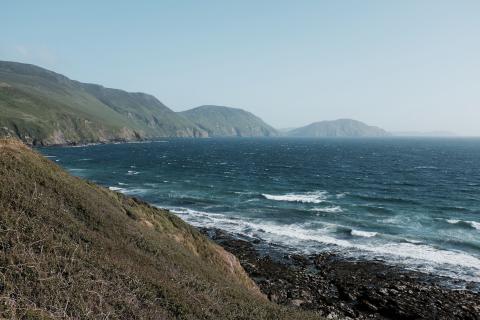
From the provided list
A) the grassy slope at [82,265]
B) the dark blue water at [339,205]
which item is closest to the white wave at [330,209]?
the dark blue water at [339,205]

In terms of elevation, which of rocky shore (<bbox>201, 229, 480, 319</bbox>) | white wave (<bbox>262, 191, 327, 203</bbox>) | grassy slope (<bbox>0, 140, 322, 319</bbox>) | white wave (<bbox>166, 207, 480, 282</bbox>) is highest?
grassy slope (<bbox>0, 140, 322, 319</bbox>)

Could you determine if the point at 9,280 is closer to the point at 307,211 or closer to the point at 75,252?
the point at 75,252

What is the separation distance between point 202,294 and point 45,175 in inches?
516

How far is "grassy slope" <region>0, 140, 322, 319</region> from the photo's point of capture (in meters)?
13.3

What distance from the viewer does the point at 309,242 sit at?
1864 inches

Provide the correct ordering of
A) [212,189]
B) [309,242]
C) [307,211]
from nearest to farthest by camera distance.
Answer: [309,242]
[307,211]
[212,189]

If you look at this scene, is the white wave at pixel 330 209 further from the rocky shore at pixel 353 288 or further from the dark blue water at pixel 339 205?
the rocky shore at pixel 353 288

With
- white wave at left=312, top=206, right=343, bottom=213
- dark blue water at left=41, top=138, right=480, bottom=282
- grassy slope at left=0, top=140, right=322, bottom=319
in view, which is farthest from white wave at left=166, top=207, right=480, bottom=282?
grassy slope at left=0, top=140, right=322, bottom=319

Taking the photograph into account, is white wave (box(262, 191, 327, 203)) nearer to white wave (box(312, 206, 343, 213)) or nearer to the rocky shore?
white wave (box(312, 206, 343, 213))

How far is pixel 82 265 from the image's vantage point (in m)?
15.7

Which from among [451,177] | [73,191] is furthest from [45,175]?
[451,177]

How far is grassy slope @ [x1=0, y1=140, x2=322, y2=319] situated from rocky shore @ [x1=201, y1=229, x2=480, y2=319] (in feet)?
41.7

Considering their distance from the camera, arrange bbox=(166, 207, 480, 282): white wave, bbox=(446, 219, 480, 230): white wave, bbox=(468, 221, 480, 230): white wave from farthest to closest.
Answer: bbox=(446, 219, 480, 230): white wave < bbox=(468, 221, 480, 230): white wave < bbox=(166, 207, 480, 282): white wave

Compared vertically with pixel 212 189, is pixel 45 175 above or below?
above
